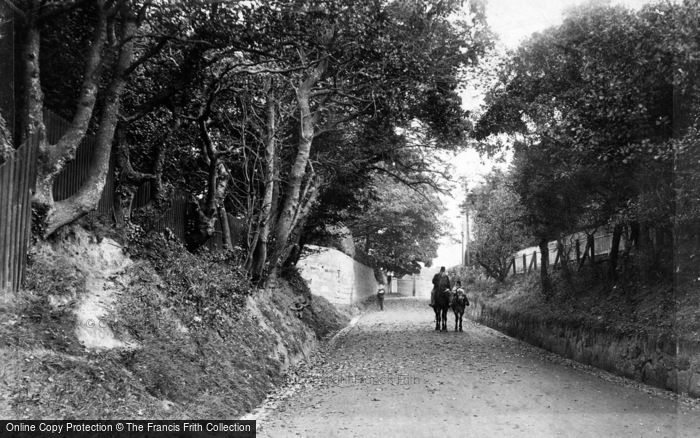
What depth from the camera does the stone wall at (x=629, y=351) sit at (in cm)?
807

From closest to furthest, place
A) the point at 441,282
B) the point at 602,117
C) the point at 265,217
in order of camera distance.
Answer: the point at 602,117 < the point at 265,217 < the point at 441,282

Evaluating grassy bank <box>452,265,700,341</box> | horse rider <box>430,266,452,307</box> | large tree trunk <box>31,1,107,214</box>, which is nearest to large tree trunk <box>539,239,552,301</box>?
grassy bank <box>452,265,700,341</box>

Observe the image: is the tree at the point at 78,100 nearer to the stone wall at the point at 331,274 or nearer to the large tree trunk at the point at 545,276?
the large tree trunk at the point at 545,276

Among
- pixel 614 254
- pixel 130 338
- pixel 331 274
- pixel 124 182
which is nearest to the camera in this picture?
pixel 130 338

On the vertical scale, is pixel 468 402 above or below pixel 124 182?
below

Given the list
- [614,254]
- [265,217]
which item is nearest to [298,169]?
[265,217]

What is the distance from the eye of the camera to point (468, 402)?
7.18 meters

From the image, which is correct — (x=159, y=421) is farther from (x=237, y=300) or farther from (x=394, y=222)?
(x=394, y=222)

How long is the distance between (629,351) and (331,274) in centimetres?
1949

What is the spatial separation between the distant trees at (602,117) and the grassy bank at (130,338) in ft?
21.8

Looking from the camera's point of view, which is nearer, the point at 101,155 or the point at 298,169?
the point at 101,155

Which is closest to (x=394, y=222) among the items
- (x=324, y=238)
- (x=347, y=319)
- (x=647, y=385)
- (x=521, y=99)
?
(x=347, y=319)

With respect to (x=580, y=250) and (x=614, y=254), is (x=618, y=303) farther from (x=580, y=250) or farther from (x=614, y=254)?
(x=580, y=250)

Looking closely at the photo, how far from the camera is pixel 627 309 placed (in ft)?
37.7
